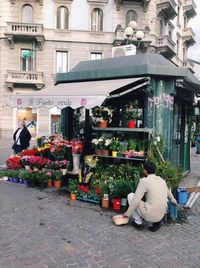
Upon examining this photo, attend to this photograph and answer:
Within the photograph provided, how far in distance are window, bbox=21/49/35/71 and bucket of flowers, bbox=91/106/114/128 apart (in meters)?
18.5

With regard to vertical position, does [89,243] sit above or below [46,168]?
below

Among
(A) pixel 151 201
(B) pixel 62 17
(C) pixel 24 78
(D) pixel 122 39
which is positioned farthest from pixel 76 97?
(B) pixel 62 17

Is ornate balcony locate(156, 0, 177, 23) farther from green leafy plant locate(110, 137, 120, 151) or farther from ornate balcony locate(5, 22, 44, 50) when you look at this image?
green leafy plant locate(110, 137, 120, 151)

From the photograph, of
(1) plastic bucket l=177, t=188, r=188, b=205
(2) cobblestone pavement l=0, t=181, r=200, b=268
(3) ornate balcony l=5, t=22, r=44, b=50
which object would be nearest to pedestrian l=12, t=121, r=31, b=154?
(2) cobblestone pavement l=0, t=181, r=200, b=268

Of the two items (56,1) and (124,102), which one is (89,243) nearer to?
(124,102)

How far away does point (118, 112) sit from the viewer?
927 cm

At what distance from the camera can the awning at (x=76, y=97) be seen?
23.4 feet

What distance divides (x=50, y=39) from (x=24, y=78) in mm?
3844

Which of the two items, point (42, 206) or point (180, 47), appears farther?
point (180, 47)

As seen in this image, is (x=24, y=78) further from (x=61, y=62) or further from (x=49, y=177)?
(x=49, y=177)

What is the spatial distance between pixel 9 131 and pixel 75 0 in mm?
11821

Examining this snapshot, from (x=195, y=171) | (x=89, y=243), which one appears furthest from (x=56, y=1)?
(x=89, y=243)

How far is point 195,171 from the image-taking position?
12375mm

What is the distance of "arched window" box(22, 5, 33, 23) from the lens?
2655cm
